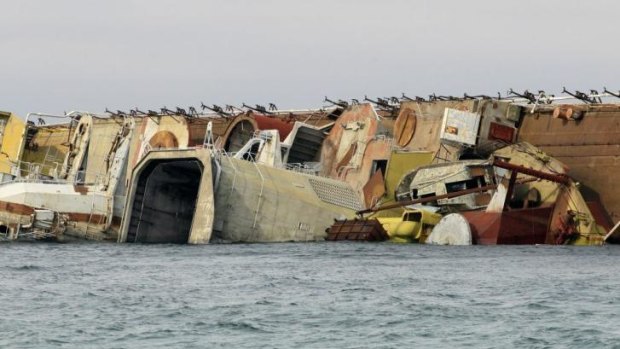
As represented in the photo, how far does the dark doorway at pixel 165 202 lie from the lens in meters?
69.1

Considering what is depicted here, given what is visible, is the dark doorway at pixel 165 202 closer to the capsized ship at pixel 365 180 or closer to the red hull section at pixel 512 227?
the capsized ship at pixel 365 180

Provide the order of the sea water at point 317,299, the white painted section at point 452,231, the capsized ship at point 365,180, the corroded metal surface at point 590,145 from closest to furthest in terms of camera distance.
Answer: the sea water at point 317,299
the white painted section at point 452,231
the capsized ship at point 365,180
the corroded metal surface at point 590,145

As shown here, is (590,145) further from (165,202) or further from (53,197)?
(53,197)

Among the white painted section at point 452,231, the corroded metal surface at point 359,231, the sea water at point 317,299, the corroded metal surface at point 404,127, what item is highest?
the corroded metal surface at point 404,127

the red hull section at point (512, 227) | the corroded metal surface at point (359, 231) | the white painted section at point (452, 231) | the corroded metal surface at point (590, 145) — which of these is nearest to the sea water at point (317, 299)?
the red hull section at point (512, 227)

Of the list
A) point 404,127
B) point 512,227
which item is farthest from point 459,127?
point 512,227

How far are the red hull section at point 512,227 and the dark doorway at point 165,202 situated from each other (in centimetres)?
1272

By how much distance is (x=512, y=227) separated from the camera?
63.5 m

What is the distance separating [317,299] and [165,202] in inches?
1098

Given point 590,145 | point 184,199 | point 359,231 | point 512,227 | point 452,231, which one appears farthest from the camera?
point 184,199

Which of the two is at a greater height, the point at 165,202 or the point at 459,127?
the point at 459,127

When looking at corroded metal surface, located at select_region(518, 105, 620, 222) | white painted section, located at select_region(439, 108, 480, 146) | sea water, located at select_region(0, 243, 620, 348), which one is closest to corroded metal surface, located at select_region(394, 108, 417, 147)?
white painted section, located at select_region(439, 108, 480, 146)

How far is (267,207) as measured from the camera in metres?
66.1

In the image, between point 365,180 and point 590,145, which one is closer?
point 590,145
